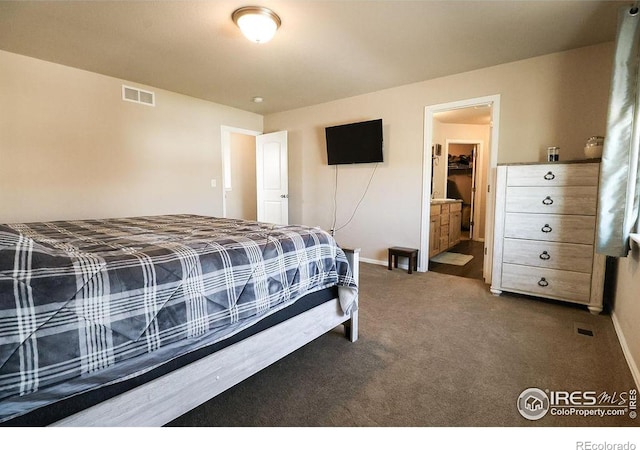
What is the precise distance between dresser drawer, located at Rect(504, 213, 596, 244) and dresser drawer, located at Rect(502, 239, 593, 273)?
0.05m

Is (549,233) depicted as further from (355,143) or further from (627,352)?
(355,143)

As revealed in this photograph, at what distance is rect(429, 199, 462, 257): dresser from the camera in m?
4.29

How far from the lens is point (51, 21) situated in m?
2.39

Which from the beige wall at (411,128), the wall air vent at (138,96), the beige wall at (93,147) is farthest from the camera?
the wall air vent at (138,96)

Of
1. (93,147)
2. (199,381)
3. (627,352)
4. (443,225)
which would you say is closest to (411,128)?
(443,225)

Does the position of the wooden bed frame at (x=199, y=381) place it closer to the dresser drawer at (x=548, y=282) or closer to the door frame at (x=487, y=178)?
the dresser drawer at (x=548, y=282)

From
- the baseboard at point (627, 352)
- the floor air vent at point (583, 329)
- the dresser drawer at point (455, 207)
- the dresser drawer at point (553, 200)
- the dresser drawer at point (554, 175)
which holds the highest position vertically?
the dresser drawer at point (554, 175)

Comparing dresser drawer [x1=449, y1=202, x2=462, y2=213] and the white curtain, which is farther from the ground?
the white curtain

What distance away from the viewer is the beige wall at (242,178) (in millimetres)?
6023

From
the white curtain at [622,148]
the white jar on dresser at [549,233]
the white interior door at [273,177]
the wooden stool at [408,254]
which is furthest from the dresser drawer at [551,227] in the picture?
the white interior door at [273,177]

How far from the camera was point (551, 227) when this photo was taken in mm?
2676

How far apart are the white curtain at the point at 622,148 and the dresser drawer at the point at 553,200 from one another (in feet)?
1.80

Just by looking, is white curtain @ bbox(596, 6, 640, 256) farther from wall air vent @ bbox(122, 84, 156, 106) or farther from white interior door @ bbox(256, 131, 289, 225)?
wall air vent @ bbox(122, 84, 156, 106)

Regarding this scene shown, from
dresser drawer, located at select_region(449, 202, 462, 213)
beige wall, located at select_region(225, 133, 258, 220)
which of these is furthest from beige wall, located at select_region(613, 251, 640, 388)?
beige wall, located at select_region(225, 133, 258, 220)
